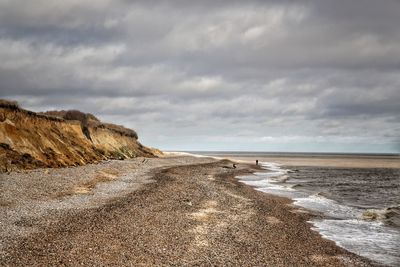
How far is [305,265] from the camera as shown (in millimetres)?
16312

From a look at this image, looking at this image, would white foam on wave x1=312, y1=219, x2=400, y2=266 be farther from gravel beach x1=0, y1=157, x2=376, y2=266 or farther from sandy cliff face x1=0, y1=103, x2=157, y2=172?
sandy cliff face x1=0, y1=103, x2=157, y2=172

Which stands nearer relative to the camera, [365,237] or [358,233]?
[365,237]

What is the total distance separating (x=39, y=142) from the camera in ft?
163

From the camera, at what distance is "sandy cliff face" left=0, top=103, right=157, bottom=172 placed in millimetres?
43750

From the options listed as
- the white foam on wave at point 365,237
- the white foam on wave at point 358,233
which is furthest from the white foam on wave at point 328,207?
the white foam on wave at point 365,237

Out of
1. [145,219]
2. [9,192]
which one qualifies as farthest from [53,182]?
[145,219]

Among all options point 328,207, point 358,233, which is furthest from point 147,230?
point 328,207

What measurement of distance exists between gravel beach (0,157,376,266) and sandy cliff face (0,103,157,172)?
454 inches

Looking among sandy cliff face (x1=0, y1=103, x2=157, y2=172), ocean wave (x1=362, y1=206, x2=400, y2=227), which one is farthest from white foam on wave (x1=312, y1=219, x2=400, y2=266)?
sandy cliff face (x1=0, y1=103, x2=157, y2=172)

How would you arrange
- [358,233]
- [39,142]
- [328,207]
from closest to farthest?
[358,233]
[328,207]
[39,142]

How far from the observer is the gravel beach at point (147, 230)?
15.6 m

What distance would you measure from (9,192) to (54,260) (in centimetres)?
1556

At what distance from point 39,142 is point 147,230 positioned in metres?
35.7

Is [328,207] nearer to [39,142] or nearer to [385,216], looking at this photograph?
[385,216]
